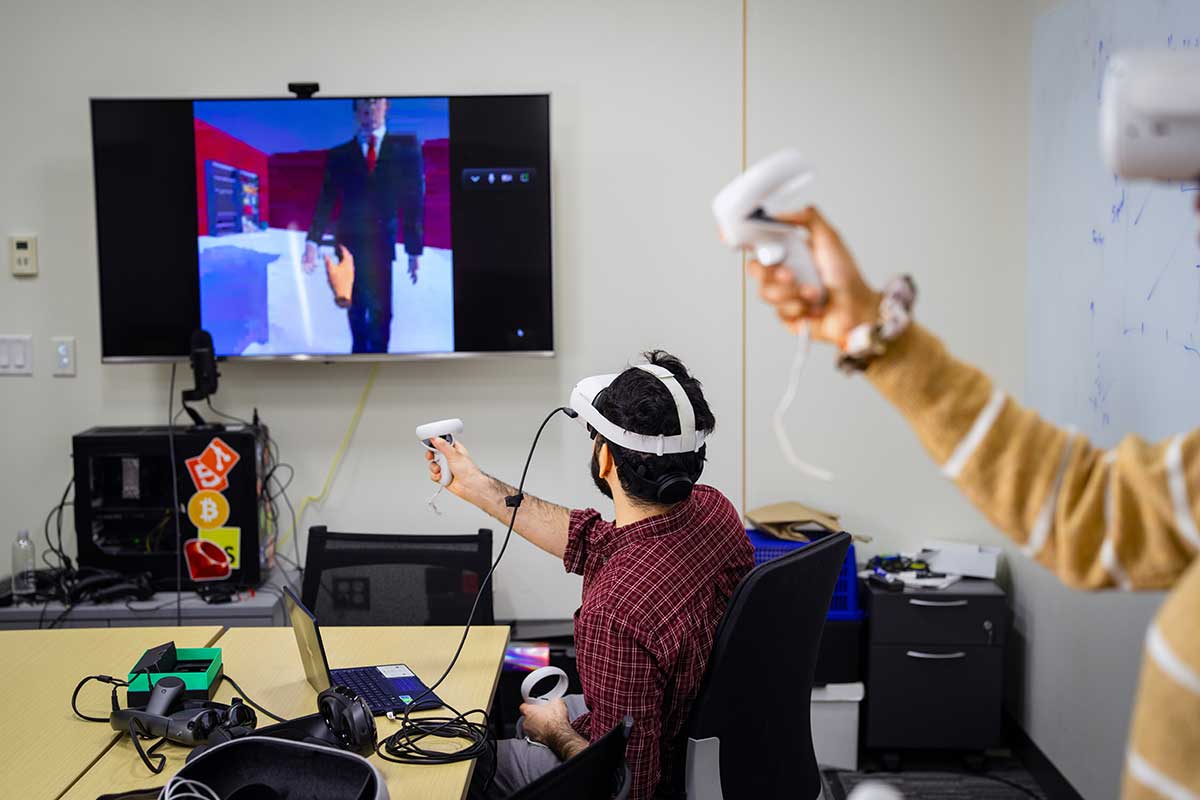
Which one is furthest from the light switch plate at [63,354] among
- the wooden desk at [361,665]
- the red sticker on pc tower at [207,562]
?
the wooden desk at [361,665]

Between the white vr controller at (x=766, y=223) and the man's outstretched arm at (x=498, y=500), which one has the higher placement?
the white vr controller at (x=766, y=223)

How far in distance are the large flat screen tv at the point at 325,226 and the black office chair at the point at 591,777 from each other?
87.4 inches

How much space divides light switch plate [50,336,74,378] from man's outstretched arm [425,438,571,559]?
180 centimetres

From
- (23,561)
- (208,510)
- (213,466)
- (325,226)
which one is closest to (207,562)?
(208,510)

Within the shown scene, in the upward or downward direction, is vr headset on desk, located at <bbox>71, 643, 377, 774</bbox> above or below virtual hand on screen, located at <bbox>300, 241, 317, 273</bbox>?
below

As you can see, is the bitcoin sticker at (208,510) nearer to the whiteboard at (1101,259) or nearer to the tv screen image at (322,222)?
the tv screen image at (322,222)

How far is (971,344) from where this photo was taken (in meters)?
3.37

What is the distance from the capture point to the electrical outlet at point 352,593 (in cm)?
249

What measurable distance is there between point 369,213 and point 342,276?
Result: 223 mm

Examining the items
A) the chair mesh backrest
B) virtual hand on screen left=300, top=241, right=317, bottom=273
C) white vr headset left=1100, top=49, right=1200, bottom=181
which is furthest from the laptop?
virtual hand on screen left=300, top=241, right=317, bottom=273

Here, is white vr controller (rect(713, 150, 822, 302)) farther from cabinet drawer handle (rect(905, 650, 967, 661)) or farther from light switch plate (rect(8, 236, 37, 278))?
light switch plate (rect(8, 236, 37, 278))

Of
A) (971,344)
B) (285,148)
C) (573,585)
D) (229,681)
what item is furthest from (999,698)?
(285,148)

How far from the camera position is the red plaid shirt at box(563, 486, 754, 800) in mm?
1643

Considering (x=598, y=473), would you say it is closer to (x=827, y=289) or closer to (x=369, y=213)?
(x=827, y=289)
